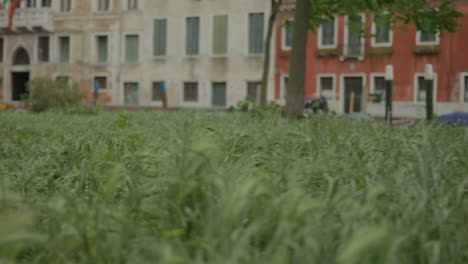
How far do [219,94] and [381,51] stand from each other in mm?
9893

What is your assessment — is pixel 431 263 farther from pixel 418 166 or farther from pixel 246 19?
pixel 246 19

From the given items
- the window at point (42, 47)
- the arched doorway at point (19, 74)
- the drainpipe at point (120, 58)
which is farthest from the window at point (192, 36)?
the arched doorway at point (19, 74)

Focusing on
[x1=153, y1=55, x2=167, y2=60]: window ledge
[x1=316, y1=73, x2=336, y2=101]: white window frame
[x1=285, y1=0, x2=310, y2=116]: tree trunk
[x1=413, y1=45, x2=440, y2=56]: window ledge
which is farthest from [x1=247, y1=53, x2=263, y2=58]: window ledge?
[x1=285, y1=0, x2=310, y2=116]: tree trunk

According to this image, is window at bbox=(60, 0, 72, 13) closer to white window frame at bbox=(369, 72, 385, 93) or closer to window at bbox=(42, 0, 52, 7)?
window at bbox=(42, 0, 52, 7)

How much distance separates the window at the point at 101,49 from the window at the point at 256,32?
33.9 ft

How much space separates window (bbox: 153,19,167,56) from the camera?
38.4 m

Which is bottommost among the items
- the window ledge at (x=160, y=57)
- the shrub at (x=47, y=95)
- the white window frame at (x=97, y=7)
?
the shrub at (x=47, y=95)

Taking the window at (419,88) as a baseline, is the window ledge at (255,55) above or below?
above

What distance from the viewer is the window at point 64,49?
4141 cm

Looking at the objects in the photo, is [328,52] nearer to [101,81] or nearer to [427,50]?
[427,50]

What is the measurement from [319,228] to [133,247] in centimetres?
65

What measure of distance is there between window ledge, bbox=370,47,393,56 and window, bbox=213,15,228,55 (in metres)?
9.05

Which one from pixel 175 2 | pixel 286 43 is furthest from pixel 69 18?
pixel 286 43

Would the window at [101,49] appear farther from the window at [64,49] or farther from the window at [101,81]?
the window at [64,49]
